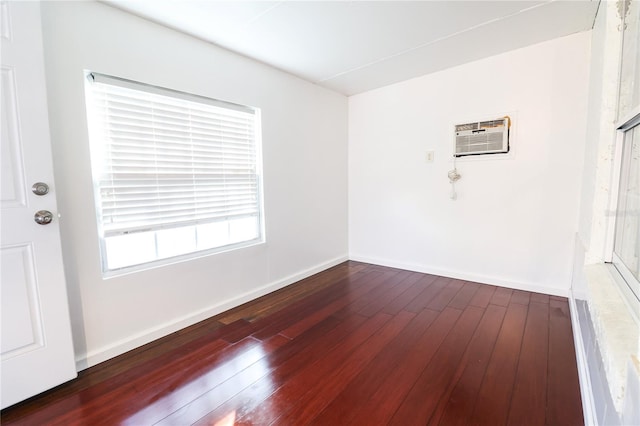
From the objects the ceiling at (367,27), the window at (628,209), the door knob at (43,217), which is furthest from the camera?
the ceiling at (367,27)

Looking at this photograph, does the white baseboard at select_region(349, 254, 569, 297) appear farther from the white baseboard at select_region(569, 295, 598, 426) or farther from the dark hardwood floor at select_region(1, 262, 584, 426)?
the white baseboard at select_region(569, 295, 598, 426)

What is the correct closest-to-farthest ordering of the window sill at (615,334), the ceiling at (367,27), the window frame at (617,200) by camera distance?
the window sill at (615,334) → the window frame at (617,200) → the ceiling at (367,27)

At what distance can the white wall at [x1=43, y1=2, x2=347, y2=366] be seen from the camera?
1638 millimetres

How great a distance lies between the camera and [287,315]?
236 cm

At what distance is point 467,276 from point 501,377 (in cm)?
159

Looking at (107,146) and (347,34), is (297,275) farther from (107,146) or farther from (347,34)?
(347,34)

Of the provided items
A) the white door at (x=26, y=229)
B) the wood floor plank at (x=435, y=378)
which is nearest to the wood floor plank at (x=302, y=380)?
the wood floor plank at (x=435, y=378)

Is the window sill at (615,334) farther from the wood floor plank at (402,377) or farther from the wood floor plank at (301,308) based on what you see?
the wood floor plank at (301,308)

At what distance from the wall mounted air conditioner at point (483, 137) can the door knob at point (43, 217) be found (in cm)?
326

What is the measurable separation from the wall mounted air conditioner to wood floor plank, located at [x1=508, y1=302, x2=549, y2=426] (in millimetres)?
1536

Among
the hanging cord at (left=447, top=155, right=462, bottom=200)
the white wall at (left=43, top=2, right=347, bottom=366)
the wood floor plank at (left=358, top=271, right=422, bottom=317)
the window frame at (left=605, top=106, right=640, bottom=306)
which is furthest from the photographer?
the hanging cord at (left=447, top=155, right=462, bottom=200)

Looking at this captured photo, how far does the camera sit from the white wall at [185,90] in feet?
5.37

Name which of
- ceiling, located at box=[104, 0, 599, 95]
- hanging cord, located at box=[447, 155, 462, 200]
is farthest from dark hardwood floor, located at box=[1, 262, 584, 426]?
ceiling, located at box=[104, 0, 599, 95]

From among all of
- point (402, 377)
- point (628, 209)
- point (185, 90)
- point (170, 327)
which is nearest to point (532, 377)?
point (402, 377)
